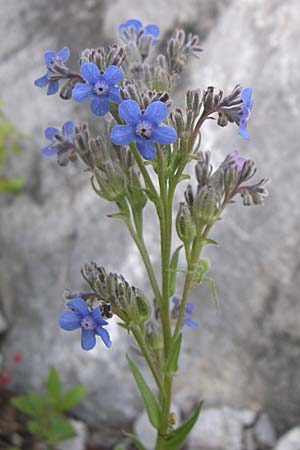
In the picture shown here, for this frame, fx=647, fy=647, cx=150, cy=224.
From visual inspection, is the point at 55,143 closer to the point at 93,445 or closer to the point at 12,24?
the point at 93,445

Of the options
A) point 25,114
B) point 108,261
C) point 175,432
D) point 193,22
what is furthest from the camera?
point 25,114

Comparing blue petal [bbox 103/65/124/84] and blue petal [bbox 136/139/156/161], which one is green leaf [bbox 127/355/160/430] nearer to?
blue petal [bbox 136/139/156/161]

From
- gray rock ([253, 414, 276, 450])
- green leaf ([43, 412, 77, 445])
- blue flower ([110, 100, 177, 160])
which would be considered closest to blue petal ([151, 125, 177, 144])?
blue flower ([110, 100, 177, 160])

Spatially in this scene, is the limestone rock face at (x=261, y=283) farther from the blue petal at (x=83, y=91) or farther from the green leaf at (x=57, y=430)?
the blue petal at (x=83, y=91)

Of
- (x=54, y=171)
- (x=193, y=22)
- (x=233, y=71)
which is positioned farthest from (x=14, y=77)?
(x=233, y=71)

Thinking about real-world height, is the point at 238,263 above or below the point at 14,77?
below

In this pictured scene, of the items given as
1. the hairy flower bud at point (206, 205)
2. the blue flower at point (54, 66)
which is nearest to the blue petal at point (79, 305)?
the hairy flower bud at point (206, 205)
